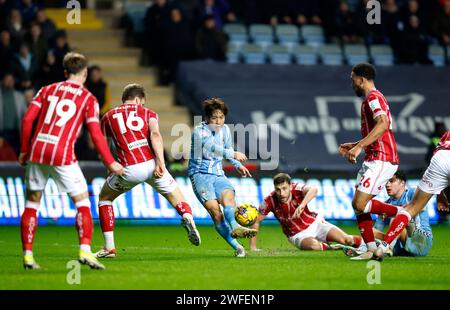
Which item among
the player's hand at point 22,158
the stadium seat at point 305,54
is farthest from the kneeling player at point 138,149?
the stadium seat at point 305,54

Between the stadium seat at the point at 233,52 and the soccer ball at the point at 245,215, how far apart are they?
1009 centimetres

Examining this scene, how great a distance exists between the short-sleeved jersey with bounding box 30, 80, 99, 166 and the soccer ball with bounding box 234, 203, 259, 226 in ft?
8.34

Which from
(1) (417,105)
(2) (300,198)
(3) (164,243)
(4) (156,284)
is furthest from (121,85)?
(4) (156,284)

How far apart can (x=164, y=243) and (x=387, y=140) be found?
14.1 ft

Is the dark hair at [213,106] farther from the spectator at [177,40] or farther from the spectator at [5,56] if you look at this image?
the spectator at [177,40]

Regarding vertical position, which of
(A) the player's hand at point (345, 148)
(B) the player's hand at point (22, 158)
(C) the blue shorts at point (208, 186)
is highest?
(B) the player's hand at point (22, 158)

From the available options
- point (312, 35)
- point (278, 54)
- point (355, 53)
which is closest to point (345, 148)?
point (278, 54)

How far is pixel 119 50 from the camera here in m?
23.7

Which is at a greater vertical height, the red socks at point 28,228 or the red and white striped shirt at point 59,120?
the red and white striped shirt at point 59,120

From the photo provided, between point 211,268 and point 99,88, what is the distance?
10.0 meters

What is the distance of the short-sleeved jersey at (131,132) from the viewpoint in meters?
11.9

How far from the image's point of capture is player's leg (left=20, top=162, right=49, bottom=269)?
1059 centimetres

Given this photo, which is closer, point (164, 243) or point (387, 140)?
point (387, 140)

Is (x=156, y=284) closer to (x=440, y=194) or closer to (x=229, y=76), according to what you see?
(x=440, y=194)
